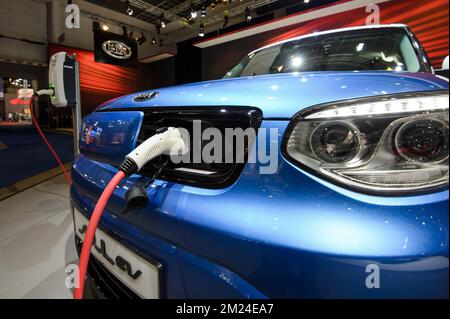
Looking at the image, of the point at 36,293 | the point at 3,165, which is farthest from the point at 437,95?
the point at 3,165

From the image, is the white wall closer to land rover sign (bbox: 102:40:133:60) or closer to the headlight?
land rover sign (bbox: 102:40:133:60)

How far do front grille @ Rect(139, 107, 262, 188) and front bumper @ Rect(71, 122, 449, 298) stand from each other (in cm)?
3

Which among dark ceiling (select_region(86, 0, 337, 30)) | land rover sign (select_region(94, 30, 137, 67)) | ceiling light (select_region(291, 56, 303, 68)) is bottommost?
ceiling light (select_region(291, 56, 303, 68))

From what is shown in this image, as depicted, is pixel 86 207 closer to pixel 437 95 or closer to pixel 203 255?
pixel 203 255

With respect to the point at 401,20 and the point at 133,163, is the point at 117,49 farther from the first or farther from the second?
the point at 133,163

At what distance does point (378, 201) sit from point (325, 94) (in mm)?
258

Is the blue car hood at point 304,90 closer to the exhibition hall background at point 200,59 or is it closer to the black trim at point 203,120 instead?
the black trim at point 203,120

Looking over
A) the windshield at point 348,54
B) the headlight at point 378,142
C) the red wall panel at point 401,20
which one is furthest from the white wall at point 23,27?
the headlight at point 378,142

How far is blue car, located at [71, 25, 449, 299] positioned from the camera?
0.47 m

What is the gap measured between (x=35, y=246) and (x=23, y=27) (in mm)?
14210

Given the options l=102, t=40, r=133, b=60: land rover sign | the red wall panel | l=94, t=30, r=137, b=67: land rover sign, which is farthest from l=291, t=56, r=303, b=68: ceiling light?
l=102, t=40, r=133, b=60: land rover sign

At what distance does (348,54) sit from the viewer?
1.46m

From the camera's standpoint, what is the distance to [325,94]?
0.60m

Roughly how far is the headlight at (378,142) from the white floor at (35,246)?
1.35m
